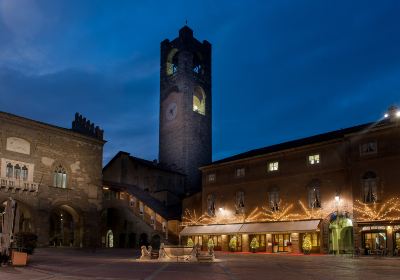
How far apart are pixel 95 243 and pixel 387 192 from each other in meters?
29.8

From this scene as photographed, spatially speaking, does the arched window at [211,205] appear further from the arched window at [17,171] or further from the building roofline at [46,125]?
the arched window at [17,171]

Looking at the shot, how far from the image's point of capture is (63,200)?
4606cm

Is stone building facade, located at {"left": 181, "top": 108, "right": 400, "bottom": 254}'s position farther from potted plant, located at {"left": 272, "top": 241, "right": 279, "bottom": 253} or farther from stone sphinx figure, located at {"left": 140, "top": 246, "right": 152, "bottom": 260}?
stone sphinx figure, located at {"left": 140, "top": 246, "right": 152, "bottom": 260}

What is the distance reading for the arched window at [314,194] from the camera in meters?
41.1

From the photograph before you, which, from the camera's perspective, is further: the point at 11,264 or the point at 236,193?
the point at 236,193

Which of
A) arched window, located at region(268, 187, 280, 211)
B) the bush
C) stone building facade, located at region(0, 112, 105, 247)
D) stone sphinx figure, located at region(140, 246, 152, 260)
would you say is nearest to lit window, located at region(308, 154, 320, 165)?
arched window, located at region(268, 187, 280, 211)

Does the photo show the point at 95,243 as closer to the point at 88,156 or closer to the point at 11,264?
the point at 88,156

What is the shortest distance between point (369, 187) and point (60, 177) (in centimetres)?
2965

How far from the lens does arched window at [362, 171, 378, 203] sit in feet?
121

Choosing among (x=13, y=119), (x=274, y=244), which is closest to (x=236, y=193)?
(x=274, y=244)

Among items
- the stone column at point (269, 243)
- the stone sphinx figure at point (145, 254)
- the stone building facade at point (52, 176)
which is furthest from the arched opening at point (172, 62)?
the stone sphinx figure at point (145, 254)

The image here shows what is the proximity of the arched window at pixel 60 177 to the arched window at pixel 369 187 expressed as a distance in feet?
94.8

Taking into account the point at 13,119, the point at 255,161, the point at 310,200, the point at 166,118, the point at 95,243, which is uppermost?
the point at 166,118

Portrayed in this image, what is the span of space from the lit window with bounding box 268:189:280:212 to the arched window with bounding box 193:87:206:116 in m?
31.4
